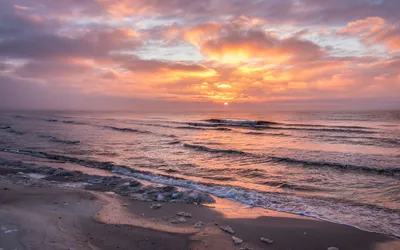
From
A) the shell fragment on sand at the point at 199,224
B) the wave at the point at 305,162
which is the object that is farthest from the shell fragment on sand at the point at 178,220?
the wave at the point at 305,162

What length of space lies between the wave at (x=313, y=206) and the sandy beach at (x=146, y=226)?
1.56 feet

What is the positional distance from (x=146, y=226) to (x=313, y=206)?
5.19 metres

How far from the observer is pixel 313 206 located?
8539mm

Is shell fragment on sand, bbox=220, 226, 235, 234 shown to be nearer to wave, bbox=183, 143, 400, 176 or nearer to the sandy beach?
the sandy beach

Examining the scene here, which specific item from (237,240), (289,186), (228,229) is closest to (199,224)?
(228,229)

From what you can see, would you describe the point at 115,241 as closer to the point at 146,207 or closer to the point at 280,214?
the point at 146,207

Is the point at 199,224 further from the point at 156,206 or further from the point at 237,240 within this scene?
the point at 156,206

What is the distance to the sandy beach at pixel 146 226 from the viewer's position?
562 centimetres

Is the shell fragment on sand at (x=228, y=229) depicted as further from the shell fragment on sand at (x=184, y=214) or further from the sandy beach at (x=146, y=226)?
the shell fragment on sand at (x=184, y=214)

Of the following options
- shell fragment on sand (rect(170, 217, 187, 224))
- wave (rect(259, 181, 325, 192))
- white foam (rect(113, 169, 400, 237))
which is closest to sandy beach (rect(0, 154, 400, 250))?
shell fragment on sand (rect(170, 217, 187, 224))

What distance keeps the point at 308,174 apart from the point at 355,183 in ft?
6.99

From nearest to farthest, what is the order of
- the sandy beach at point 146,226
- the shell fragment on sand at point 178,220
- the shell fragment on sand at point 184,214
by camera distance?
the sandy beach at point 146,226
the shell fragment on sand at point 178,220
the shell fragment on sand at point 184,214

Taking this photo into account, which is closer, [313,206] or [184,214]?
[184,214]

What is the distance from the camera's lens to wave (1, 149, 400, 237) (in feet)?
23.7
